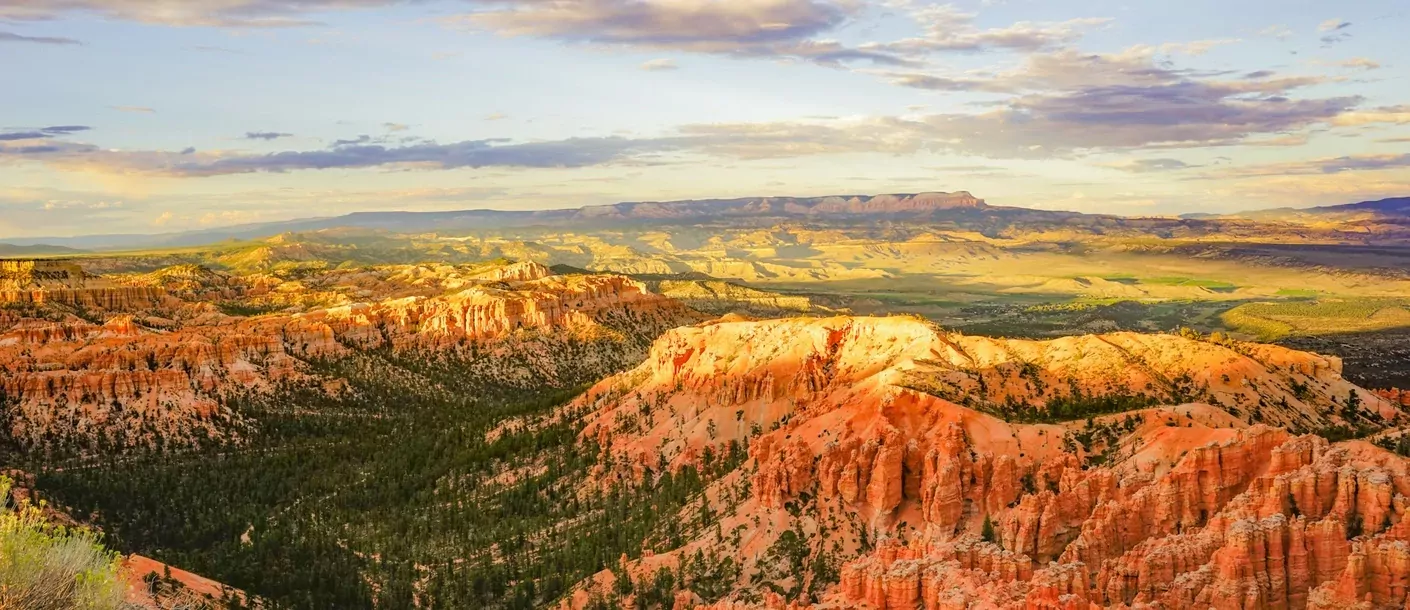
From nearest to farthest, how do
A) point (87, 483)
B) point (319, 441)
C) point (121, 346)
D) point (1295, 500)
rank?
point (1295, 500)
point (87, 483)
point (319, 441)
point (121, 346)

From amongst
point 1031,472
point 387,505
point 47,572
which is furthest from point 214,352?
point 47,572

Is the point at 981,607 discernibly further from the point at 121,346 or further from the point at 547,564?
the point at 121,346

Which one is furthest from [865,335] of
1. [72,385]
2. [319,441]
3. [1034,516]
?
[72,385]

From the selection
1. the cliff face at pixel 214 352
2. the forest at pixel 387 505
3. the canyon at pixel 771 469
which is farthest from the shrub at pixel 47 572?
the cliff face at pixel 214 352

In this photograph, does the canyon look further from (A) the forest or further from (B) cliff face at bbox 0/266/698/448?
(B) cliff face at bbox 0/266/698/448

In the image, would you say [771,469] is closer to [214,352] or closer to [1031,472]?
[1031,472]

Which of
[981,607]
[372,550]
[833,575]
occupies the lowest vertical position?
[372,550]
